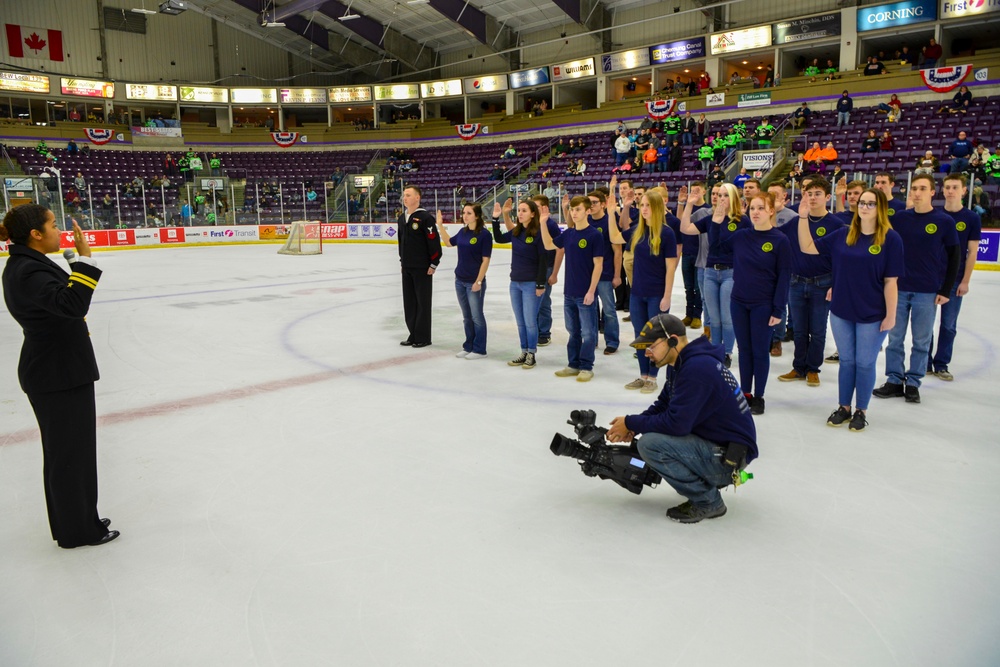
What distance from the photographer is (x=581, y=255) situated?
6.28 meters

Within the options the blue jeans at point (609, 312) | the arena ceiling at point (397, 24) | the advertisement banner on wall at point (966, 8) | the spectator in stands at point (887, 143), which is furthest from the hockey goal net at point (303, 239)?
the advertisement banner on wall at point (966, 8)

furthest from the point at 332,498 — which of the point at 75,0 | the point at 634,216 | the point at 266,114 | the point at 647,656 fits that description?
the point at 266,114

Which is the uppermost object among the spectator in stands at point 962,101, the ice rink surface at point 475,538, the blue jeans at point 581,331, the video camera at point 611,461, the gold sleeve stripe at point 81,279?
the spectator in stands at point 962,101

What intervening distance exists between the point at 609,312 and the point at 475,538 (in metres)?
4.35

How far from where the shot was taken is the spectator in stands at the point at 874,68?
25391 mm

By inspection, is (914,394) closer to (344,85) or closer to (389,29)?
(389,29)

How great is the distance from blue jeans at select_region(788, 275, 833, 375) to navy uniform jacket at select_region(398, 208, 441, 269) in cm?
350

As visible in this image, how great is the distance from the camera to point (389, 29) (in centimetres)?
3862

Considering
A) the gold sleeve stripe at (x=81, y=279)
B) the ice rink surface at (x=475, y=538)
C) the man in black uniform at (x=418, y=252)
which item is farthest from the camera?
the man in black uniform at (x=418, y=252)

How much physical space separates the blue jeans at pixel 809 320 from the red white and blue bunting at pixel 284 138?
39.6 metres

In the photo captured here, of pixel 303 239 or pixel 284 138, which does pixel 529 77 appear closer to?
pixel 284 138

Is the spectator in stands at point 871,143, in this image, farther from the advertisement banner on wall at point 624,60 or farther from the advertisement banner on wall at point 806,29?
the advertisement banner on wall at point 624,60

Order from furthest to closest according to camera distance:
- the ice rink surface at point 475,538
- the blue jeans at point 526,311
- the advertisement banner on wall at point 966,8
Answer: the advertisement banner on wall at point 966,8 → the blue jeans at point 526,311 → the ice rink surface at point 475,538

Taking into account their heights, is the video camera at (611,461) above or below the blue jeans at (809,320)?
below
